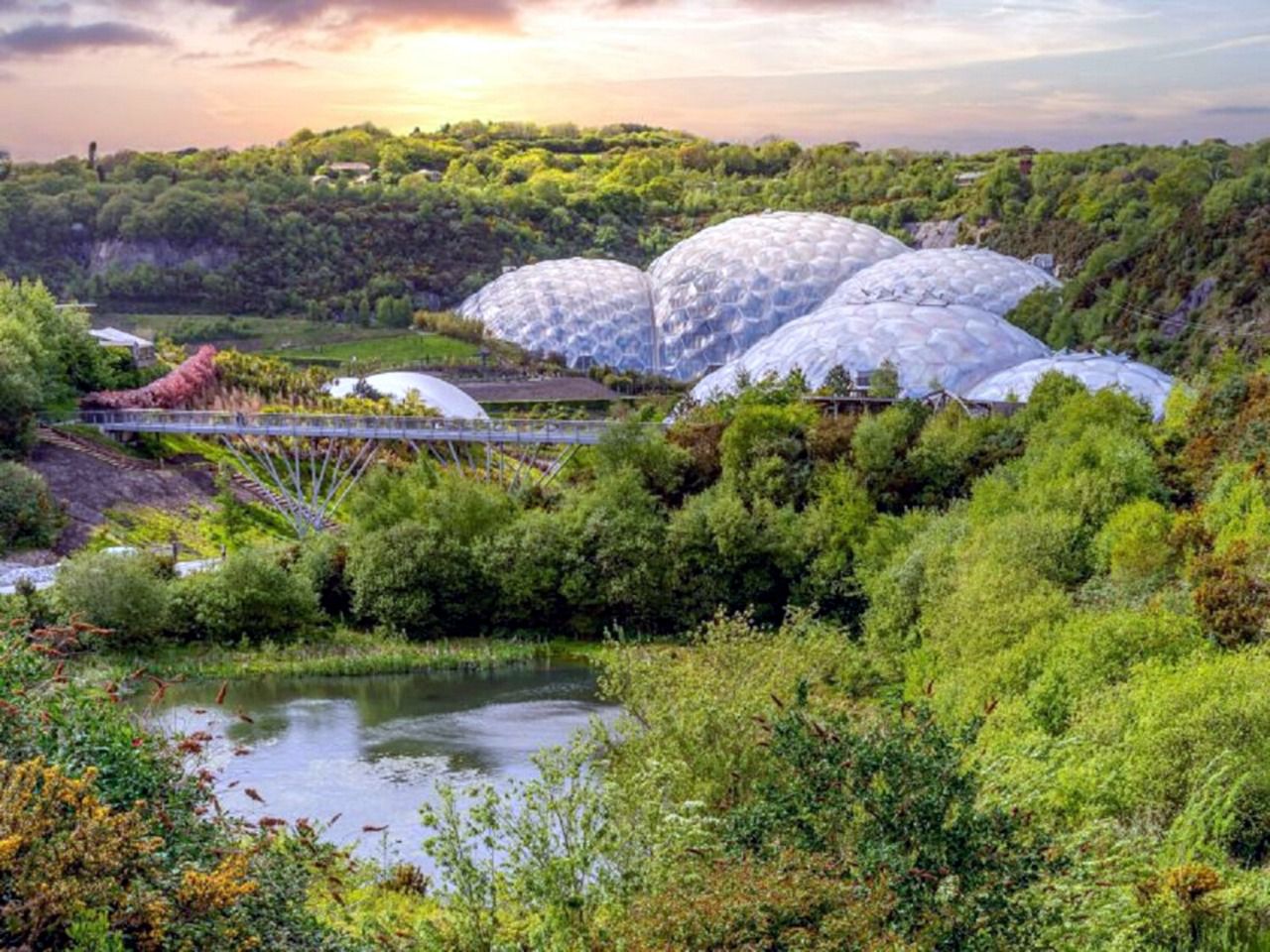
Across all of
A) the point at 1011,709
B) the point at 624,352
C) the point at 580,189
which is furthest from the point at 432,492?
the point at 580,189

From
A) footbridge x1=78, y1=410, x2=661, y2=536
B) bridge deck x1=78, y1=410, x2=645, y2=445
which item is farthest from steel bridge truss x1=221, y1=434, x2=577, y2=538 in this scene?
bridge deck x1=78, y1=410, x2=645, y2=445

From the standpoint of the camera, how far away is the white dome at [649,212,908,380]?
83938 mm

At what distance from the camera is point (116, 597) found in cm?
4053

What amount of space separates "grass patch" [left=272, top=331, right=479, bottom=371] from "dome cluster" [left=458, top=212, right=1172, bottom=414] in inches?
109

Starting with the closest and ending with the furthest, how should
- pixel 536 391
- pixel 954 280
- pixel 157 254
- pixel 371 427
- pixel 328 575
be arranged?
pixel 328 575 < pixel 371 427 < pixel 536 391 < pixel 954 280 < pixel 157 254

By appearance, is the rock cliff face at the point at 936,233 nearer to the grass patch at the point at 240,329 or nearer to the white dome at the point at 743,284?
the white dome at the point at 743,284

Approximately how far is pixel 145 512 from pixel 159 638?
1144 cm

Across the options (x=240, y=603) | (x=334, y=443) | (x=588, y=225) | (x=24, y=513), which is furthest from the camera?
(x=588, y=225)

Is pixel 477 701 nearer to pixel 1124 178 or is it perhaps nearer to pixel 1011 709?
pixel 1011 709

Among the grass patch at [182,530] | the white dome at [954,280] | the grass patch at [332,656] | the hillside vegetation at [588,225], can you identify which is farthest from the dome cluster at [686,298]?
the grass patch at [332,656]

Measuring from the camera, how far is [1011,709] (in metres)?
25.5

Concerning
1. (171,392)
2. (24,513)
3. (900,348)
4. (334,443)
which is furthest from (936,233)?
(24,513)

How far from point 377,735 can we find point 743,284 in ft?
179

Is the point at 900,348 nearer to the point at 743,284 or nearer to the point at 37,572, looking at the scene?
the point at 743,284
